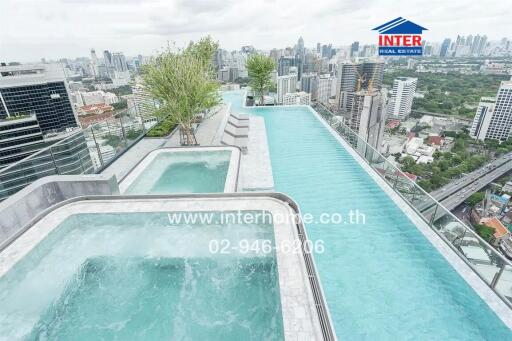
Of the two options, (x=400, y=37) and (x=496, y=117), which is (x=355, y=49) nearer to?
(x=496, y=117)

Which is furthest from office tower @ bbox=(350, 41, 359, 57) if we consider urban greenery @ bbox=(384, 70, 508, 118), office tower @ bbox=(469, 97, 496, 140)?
office tower @ bbox=(469, 97, 496, 140)

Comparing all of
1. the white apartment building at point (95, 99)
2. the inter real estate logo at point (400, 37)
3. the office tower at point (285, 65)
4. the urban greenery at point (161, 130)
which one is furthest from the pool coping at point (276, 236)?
the office tower at point (285, 65)

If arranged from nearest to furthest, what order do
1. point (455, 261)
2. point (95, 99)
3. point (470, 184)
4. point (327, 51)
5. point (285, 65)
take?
point (455, 261) < point (470, 184) < point (95, 99) < point (285, 65) < point (327, 51)

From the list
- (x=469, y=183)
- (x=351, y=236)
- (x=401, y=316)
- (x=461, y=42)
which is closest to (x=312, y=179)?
(x=351, y=236)

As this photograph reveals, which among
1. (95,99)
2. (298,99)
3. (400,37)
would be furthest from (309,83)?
(95,99)

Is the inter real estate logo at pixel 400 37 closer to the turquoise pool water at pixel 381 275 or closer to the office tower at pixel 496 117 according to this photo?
the turquoise pool water at pixel 381 275

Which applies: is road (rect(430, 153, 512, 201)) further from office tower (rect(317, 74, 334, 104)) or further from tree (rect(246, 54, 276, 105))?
office tower (rect(317, 74, 334, 104))

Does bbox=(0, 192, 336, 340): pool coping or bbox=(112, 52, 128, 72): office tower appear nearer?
bbox=(0, 192, 336, 340): pool coping
